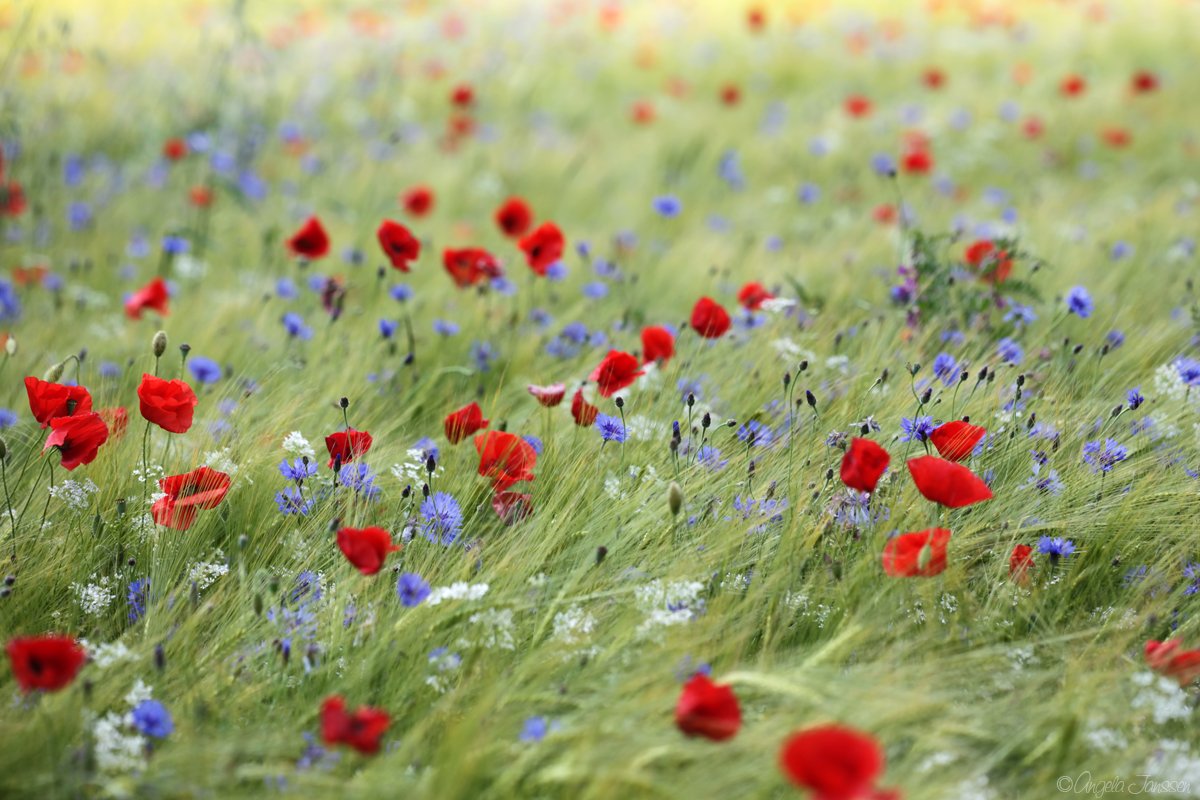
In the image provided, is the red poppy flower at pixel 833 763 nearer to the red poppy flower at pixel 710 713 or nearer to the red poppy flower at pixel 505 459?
the red poppy flower at pixel 710 713

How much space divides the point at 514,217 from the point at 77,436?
142 centimetres

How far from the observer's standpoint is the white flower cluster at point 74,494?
4.83ft

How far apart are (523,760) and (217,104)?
308cm

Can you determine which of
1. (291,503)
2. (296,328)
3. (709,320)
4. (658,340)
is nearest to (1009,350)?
(709,320)

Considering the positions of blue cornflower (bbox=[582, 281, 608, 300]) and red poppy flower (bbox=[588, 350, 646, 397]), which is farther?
blue cornflower (bbox=[582, 281, 608, 300])

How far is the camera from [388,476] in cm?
164

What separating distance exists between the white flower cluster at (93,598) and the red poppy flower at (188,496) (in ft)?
0.42

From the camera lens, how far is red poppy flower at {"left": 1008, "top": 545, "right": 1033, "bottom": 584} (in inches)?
53.9

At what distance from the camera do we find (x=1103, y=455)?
5.22 ft

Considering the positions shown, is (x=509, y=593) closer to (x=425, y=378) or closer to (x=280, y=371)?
(x=425, y=378)

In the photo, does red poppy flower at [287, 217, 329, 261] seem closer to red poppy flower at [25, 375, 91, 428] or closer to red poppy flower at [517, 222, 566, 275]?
red poppy flower at [517, 222, 566, 275]

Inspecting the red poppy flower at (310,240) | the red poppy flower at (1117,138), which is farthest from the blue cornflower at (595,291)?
the red poppy flower at (1117,138)

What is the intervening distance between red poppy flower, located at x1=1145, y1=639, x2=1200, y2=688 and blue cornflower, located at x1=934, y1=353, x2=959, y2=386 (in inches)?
27.4

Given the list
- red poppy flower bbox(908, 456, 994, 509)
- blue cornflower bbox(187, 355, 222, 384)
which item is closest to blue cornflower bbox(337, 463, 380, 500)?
blue cornflower bbox(187, 355, 222, 384)
